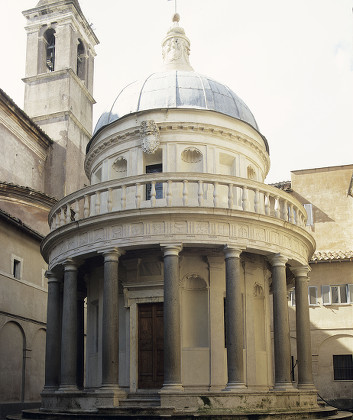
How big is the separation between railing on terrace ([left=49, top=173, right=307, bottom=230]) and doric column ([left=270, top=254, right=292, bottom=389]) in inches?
64.7

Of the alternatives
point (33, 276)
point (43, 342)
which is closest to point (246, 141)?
point (33, 276)

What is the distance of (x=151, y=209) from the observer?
19.1 meters

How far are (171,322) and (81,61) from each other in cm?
4116

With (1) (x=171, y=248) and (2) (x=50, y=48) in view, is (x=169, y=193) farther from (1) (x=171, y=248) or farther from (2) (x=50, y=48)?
(2) (x=50, y=48)

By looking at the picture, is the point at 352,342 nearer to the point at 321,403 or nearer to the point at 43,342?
the point at 321,403

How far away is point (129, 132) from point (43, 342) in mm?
14295

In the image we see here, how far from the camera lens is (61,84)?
5006 centimetres

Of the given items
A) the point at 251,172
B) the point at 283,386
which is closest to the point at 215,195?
the point at 251,172

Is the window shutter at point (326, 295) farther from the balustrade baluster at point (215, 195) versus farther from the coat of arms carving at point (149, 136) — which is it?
the balustrade baluster at point (215, 195)

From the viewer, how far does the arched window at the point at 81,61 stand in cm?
5492

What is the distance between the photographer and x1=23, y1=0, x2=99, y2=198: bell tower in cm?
4691

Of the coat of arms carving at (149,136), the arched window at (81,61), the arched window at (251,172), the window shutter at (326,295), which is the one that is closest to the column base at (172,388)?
the coat of arms carving at (149,136)

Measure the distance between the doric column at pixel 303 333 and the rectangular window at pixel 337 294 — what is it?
1523 cm

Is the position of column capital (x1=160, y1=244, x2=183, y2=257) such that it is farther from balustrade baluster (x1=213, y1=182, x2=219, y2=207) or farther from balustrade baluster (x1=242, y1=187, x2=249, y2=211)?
balustrade baluster (x1=242, y1=187, x2=249, y2=211)
